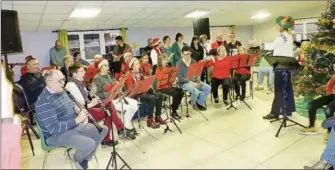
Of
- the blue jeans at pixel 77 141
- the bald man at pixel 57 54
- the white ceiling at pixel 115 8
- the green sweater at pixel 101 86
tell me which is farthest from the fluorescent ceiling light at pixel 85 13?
the blue jeans at pixel 77 141

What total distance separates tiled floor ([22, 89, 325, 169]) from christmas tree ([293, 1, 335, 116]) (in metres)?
0.48

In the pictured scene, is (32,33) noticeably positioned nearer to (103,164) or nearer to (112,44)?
(112,44)

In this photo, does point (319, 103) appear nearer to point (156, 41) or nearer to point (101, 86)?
point (101, 86)

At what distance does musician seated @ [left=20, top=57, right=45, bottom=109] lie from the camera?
4083 mm

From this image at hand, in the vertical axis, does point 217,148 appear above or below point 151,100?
below

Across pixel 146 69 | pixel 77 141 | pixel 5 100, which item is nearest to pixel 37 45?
pixel 146 69

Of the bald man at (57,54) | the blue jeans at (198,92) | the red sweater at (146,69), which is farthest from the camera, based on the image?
the bald man at (57,54)

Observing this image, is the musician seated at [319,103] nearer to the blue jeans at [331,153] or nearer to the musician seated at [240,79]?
the blue jeans at [331,153]

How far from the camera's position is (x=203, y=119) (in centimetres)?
420

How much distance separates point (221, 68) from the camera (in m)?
4.85

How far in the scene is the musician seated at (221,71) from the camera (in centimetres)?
481

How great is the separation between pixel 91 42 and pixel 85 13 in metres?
3.26

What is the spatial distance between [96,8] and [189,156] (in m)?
4.10

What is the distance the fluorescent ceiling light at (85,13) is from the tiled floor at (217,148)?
123 inches
